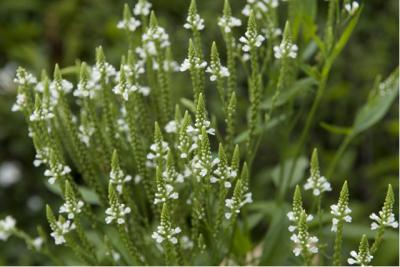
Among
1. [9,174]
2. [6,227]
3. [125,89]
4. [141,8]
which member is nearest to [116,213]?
[125,89]

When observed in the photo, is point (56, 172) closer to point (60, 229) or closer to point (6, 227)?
point (60, 229)

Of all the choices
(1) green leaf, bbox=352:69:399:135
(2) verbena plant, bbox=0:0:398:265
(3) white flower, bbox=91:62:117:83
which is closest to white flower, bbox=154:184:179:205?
(2) verbena plant, bbox=0:0:398:265

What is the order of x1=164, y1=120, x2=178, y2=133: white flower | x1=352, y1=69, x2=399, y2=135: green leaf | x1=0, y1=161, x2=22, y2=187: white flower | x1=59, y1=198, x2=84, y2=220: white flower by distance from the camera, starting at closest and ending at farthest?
1. x1=59, y1=198, x2=84, y2=220: white flower
2. x1=164, y1=120, x2=178, y2=133: white flower
3. x1=352, y1=69, x2=399, y2=135: green leaf
4. x1=0, y1=161, x2=22, y2=187: white flower

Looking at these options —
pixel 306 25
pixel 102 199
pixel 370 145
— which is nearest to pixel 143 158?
pixel 102 199

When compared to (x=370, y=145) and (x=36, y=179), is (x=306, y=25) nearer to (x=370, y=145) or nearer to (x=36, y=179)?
(x=370, y=145)

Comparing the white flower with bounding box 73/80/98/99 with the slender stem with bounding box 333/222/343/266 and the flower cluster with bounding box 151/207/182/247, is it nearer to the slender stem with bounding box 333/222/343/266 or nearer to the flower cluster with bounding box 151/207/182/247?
the flower cluster with bounding box 151/207/182/247

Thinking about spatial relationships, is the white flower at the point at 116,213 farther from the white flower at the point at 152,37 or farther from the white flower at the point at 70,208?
the white flower at the point at 152,37
